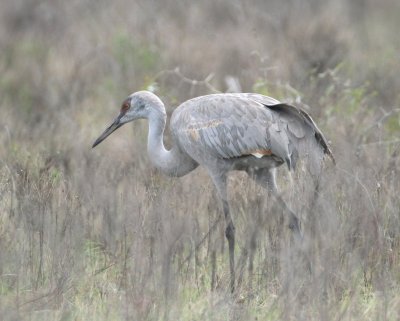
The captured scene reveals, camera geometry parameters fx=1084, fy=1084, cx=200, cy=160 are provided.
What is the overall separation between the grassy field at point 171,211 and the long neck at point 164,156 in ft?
0.45

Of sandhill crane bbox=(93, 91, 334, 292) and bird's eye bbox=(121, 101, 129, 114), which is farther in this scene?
bird's eye bbox=(121, 101, 129, 114)

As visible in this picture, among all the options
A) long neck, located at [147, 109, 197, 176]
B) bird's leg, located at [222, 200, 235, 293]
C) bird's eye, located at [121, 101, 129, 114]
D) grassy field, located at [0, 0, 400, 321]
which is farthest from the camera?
bird's eye, located at [121, 101, 129, 114]

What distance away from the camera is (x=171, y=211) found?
5.67m

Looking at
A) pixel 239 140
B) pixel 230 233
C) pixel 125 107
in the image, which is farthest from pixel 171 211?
pixel 125 107

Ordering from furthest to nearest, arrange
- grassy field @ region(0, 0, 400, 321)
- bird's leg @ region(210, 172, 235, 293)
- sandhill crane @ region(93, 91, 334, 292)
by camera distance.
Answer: sandhill crane @ region(93, 91, 334, 292)
bird's leg @ region(210, 172, 235, 293)
grassy field @ region(0, 0, 400, 321)

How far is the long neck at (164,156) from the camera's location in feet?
23.0

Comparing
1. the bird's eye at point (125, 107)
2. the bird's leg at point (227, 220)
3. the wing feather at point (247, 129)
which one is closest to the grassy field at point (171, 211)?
the bird's leg at point (227, 220)

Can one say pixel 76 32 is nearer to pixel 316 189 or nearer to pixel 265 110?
pixel 265 110

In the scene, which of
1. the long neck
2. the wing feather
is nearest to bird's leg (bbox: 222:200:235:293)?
the wing feather

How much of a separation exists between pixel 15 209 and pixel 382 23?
12.1m

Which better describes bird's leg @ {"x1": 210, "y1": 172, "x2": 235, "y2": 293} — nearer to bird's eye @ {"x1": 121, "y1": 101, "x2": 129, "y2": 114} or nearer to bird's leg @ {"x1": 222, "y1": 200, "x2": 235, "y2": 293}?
bird's leg @ {"x1": 222, "y1": 200, "x2": 235, "y2": 293}

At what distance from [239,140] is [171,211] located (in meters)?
1.09

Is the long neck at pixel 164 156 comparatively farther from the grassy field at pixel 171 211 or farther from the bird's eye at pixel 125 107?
the bird's eye at pixel 125 107

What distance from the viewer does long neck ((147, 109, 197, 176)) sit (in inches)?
276
